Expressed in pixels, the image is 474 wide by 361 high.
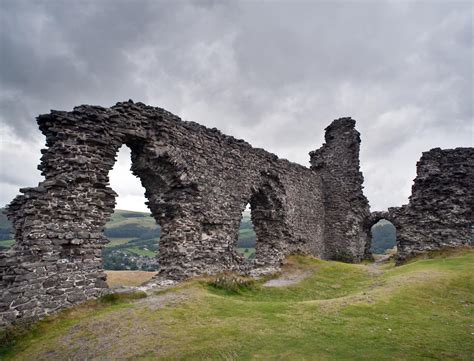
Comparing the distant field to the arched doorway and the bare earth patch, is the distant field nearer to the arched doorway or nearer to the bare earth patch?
the arched doorway

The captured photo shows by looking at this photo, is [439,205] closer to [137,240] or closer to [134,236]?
[137,240]

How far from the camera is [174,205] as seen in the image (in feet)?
50.8

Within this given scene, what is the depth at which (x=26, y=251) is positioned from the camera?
1058 cm

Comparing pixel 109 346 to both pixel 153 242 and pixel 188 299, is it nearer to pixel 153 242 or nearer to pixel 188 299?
pixel 188 299

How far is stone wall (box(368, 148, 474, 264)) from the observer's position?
815 inches

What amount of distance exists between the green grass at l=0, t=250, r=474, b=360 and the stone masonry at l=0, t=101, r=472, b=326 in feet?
5.50

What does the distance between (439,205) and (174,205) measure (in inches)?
641

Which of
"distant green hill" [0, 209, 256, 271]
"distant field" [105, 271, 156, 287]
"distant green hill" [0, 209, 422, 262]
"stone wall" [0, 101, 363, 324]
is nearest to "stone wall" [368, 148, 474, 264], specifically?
"stone wall" [0, 101, 363, 324]

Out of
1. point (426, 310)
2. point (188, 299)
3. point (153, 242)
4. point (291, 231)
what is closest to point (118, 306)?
point (188, 299)

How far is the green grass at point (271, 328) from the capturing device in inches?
297

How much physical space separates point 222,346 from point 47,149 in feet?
28.8

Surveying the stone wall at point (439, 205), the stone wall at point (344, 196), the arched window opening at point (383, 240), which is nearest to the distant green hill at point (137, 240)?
the arched window opening at point (383, 240)

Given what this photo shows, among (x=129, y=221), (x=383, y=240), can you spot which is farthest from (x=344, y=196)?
(x=129, y=221)

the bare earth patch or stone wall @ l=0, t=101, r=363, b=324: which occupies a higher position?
stone wall @ l=0, t=101, r=363, b=324
